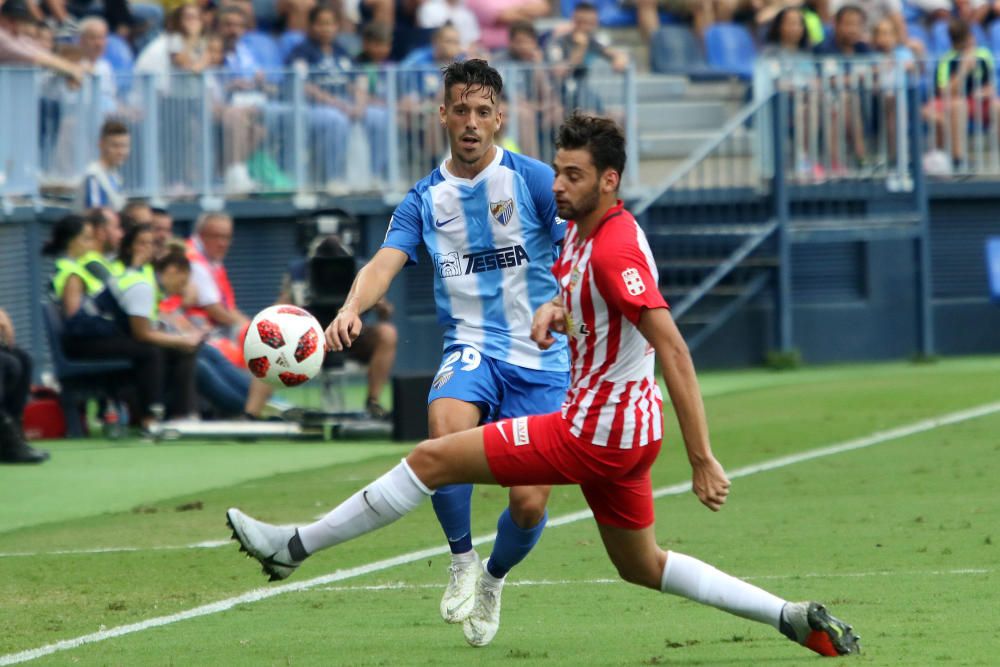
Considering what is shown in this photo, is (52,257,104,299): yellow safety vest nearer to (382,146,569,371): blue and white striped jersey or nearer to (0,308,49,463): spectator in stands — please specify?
(0,308,49,463): spectator in stands

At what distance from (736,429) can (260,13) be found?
29.0 ft

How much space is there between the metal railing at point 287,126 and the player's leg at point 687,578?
11754 mm

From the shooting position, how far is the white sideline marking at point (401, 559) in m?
7.37

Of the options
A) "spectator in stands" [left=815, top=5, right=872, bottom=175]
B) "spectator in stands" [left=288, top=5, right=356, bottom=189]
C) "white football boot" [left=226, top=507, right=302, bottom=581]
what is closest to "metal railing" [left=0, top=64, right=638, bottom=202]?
"spectator in stands" [left=288, top=5, right=356, bottom=189]

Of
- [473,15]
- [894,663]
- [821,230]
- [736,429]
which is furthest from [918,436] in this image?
[473,15]

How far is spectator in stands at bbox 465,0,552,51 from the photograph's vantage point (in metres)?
21.4

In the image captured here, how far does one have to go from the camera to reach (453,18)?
21.1 metres

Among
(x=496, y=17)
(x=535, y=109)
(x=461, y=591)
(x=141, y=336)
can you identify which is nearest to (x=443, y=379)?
(x=461, y=591)

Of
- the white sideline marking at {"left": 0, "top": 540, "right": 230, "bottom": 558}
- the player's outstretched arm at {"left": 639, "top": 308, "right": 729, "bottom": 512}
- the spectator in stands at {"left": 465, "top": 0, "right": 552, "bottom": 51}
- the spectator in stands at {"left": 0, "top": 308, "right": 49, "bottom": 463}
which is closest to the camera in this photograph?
the player's outstretched arm at {"left": 639, "top": 308, "right": 729, "bottom": 512}

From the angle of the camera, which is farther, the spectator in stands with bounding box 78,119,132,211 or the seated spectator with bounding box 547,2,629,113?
the seated spectator with bounding box 547,2,629,113

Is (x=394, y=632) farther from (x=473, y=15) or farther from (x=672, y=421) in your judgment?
(x=473, y=15)

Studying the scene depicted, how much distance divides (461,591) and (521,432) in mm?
1269

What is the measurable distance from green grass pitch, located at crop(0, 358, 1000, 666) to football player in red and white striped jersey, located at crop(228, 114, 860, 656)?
0.99 ft

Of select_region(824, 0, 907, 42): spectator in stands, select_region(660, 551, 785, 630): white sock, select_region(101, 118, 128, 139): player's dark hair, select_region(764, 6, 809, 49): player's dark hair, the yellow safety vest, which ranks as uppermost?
select_region(824, 0, 907, 42): spectator in stands
